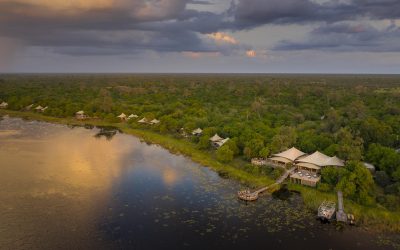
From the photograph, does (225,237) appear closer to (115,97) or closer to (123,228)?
(123,228)

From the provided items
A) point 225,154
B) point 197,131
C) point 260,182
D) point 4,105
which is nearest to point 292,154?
point 260,182

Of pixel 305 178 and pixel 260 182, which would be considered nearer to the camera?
pixel 305 178

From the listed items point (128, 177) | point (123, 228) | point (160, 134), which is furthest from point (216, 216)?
point (160, 134)

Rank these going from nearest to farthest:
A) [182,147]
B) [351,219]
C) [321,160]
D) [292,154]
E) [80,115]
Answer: [351,219] → [321,160] → [292,154] → [182,147] → [80,115]

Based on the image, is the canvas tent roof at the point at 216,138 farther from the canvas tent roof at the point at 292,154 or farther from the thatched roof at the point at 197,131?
the canvas tent roof at the point at 292,154

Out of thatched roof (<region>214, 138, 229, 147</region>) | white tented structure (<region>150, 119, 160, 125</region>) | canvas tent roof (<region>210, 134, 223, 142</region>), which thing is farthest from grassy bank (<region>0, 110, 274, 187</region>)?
white tented structure (<region>150, 119, 160, 125</region>)

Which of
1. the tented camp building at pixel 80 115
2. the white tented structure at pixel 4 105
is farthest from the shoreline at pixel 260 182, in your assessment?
the white tented structure at pixel 4 105

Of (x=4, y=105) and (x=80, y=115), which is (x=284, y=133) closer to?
→ (x=80, y=115)
